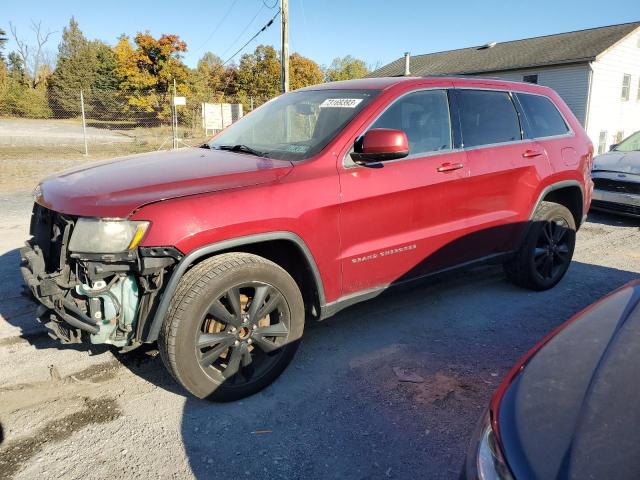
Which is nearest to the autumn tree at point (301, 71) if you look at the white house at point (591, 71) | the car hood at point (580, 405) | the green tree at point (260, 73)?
the green tree at point (260, 73)

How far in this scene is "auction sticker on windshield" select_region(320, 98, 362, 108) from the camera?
137 inches

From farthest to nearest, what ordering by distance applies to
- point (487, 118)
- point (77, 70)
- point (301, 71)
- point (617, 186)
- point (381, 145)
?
point (77, 70) < point (301, 71) < point (617, 186) < point (487, 118) < point (381, 145)

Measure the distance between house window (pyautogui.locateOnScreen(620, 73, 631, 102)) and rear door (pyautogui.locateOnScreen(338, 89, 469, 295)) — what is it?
2501cm

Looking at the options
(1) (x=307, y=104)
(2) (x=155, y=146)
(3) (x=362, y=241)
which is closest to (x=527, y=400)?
(3) (x=362, y=241)

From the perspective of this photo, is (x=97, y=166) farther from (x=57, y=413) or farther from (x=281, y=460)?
(x=281, y=460)

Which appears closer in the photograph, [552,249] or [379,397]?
[379,397]

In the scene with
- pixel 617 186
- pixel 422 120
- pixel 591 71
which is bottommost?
pixel 617 186

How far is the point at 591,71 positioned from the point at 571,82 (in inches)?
40.3

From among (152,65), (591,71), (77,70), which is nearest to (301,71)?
(152,65)

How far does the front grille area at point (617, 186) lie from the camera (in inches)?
299

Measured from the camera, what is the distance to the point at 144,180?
281cm

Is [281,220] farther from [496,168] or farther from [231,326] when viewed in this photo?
[496,168]

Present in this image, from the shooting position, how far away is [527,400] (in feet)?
5.43

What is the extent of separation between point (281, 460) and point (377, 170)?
6.10 feet
